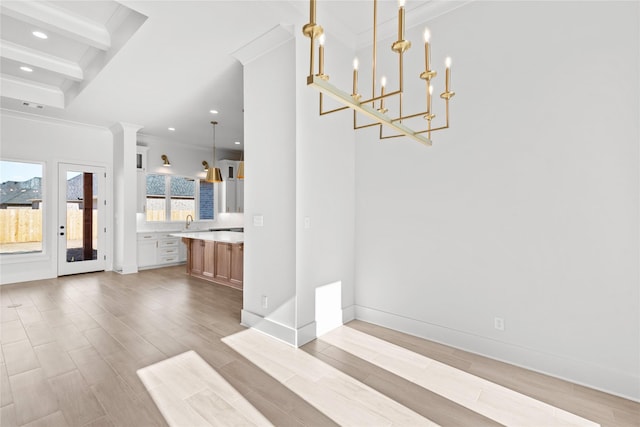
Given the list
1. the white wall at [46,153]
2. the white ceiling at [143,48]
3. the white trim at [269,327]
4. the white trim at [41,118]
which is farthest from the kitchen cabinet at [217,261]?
the white trim at [41,118]

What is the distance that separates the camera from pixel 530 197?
8.05 ft

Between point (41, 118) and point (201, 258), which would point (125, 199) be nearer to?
point (41, 118)

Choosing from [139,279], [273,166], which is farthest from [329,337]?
[139,279]

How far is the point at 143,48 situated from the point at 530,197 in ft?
14.0

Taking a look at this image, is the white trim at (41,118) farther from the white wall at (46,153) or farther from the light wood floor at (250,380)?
the light wood floor at (250,380)

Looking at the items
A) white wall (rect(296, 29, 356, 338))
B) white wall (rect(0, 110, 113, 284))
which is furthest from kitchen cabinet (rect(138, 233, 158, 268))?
white wall (rect(296, 29, 356, 338))

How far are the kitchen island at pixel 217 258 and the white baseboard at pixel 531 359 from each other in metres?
2.81

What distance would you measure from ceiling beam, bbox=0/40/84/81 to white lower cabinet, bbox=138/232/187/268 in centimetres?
345

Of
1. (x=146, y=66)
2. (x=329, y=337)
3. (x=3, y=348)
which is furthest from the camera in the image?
(x=146, y=66)

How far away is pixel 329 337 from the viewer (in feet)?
10.1

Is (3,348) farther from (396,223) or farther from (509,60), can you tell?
(509,60)

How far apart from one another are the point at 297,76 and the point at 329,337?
267 cm

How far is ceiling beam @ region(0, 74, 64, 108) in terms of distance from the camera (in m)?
4.65

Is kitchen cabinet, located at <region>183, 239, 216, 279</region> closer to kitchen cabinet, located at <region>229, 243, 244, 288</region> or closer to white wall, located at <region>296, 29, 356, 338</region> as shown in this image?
kitchen cabinet, located at <region>229, 243, 244, 288</region>
